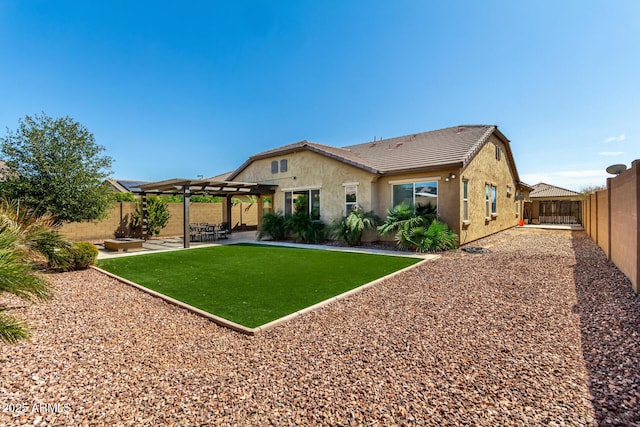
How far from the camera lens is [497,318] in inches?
191

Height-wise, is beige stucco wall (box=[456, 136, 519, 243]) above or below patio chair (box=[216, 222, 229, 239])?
above

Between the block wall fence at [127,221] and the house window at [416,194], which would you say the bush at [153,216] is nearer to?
the block wall fence at [127,221]

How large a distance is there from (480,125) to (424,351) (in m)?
17.1

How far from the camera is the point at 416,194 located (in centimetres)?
1359

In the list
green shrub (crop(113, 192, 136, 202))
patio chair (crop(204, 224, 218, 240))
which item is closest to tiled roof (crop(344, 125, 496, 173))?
patio chair (crop(204, 224, 218, 240))

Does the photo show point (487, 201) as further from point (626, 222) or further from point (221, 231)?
point (221, 231)

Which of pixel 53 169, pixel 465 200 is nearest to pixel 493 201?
pixel 465 200

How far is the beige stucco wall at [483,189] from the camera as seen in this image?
545 inches

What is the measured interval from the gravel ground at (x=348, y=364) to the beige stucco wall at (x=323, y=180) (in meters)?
9.14

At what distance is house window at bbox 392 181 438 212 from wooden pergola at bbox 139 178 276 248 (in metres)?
7.72

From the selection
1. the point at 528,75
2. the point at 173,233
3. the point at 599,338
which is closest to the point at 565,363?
the point at 599,338

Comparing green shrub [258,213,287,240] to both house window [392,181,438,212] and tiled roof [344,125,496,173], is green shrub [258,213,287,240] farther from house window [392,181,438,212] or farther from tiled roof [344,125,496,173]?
house window [392,181,438,212]

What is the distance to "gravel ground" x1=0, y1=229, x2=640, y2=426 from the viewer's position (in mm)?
2648

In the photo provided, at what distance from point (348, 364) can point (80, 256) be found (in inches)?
363
